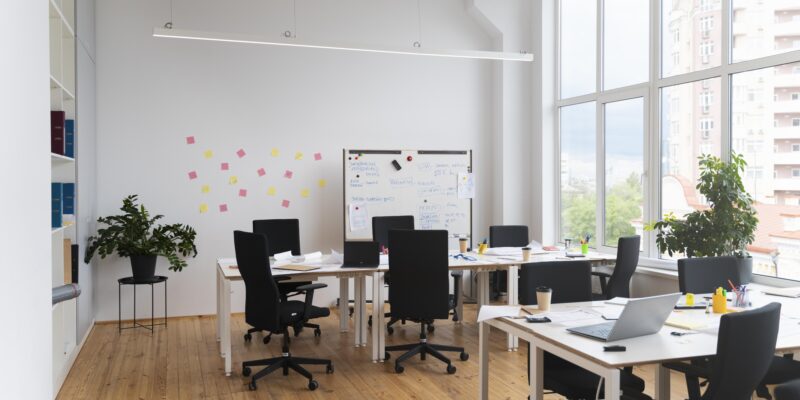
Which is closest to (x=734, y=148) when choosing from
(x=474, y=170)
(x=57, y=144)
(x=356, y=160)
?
(x=474, y=170)

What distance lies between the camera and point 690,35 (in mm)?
5773

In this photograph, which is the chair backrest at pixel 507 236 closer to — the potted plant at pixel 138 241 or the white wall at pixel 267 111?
the white wall at pixel 267 111

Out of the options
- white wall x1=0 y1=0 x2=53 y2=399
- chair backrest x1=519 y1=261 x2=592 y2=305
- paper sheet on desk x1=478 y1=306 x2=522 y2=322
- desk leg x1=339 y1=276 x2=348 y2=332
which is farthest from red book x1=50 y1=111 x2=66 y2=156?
white wall x1=0 y1=0 x2=53 y2=399

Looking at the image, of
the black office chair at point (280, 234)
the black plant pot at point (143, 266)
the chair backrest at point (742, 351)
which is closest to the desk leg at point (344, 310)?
the black office chair at point (280, 234)

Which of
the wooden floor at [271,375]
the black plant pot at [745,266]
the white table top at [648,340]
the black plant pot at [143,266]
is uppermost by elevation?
the black plant pot at [745,266]

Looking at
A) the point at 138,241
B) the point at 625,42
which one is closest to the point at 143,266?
the point at 138,241

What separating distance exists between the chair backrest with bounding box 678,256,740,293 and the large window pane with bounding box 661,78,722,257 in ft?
6.29

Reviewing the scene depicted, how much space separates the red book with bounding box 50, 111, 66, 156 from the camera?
14.1 ft

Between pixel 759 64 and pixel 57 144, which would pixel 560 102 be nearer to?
pixel 759 64

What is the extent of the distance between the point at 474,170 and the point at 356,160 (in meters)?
1.60

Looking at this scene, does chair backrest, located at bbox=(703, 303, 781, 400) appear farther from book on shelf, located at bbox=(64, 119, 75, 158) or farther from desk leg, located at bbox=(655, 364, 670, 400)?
book on shelf, located at bbox=(64, 119, 75, 158)

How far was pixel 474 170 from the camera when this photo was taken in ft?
25.7

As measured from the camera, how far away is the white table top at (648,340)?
239 centimetres

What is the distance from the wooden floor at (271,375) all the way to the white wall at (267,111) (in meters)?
1.15
